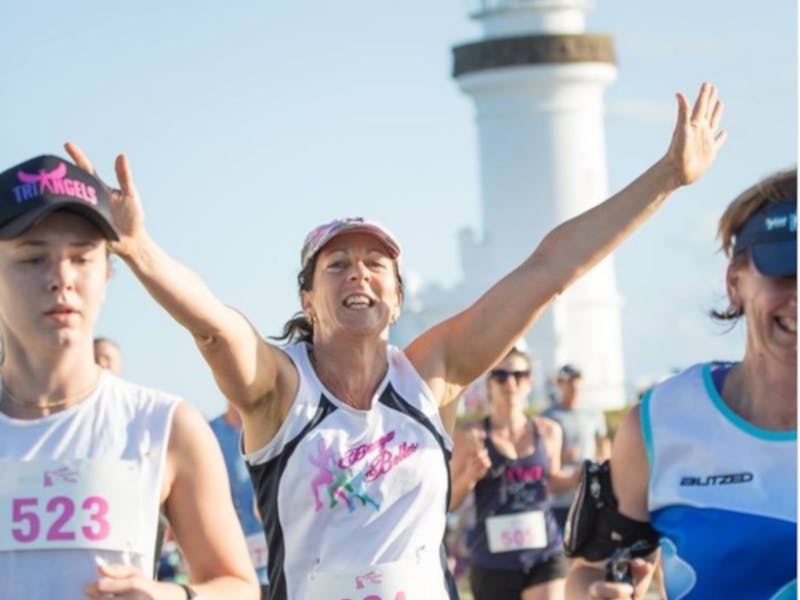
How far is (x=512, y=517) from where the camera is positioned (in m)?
11.4

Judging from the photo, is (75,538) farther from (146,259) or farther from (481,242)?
(481,242)

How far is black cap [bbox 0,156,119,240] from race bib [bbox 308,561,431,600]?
1373 mm

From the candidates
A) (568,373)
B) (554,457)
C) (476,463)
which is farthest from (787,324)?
(568,373)

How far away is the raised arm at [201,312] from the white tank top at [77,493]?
404 mm

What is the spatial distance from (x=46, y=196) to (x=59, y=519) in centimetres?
67

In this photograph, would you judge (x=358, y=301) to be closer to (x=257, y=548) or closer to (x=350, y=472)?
(x=350, y=472)

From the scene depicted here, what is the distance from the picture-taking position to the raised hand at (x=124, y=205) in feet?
17.4

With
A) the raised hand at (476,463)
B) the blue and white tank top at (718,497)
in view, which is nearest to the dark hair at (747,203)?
the blue and white tank top at (718,497)

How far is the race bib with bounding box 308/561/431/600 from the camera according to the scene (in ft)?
19.4

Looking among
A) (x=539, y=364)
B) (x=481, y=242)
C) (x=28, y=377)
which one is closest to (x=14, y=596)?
(x=28, y=377)

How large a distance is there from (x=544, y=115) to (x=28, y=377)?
56274mm

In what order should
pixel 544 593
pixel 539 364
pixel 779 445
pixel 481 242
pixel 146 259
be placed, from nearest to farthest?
pixel 779 445, pixel 146 259, pixel 544 593, pixel 539 364, pixel 481 242

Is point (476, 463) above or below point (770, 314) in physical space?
below

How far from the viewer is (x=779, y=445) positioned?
473 centimetres
